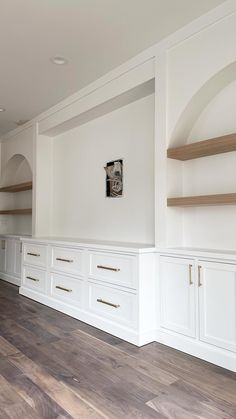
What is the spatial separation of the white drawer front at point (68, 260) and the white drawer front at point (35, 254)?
259mm

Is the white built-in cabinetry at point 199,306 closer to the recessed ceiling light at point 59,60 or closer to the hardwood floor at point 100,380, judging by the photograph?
the hardwood floor at point 100,380

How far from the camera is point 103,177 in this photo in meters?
4.05

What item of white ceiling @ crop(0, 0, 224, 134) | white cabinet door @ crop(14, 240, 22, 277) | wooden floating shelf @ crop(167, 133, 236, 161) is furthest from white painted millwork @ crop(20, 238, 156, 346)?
white ceiling @ crop(0, 0, 224, 134)

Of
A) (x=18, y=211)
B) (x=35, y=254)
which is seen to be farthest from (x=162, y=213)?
(x=18, y=211)

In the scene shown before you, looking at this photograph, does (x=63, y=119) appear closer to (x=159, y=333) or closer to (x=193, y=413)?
(x=159, y=333)

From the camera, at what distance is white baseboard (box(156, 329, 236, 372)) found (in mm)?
2274

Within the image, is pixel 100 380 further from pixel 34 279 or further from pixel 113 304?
pixel 34 279

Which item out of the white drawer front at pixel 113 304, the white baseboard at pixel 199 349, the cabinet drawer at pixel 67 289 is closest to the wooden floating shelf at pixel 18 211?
the cabinet drawer at pixel 67 289

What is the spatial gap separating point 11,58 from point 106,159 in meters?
1.55

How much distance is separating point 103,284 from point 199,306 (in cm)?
101

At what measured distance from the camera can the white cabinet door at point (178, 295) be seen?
2539mm

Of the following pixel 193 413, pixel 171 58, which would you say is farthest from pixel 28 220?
pixel 193 413

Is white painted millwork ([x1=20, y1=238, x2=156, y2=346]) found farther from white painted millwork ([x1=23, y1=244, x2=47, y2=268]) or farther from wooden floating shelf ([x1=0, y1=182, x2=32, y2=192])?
wooden floating shelf ([x1=0, y1=182, x2=32, y2=192])

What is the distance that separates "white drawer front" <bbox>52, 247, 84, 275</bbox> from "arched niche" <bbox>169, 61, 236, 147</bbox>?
1589mm
